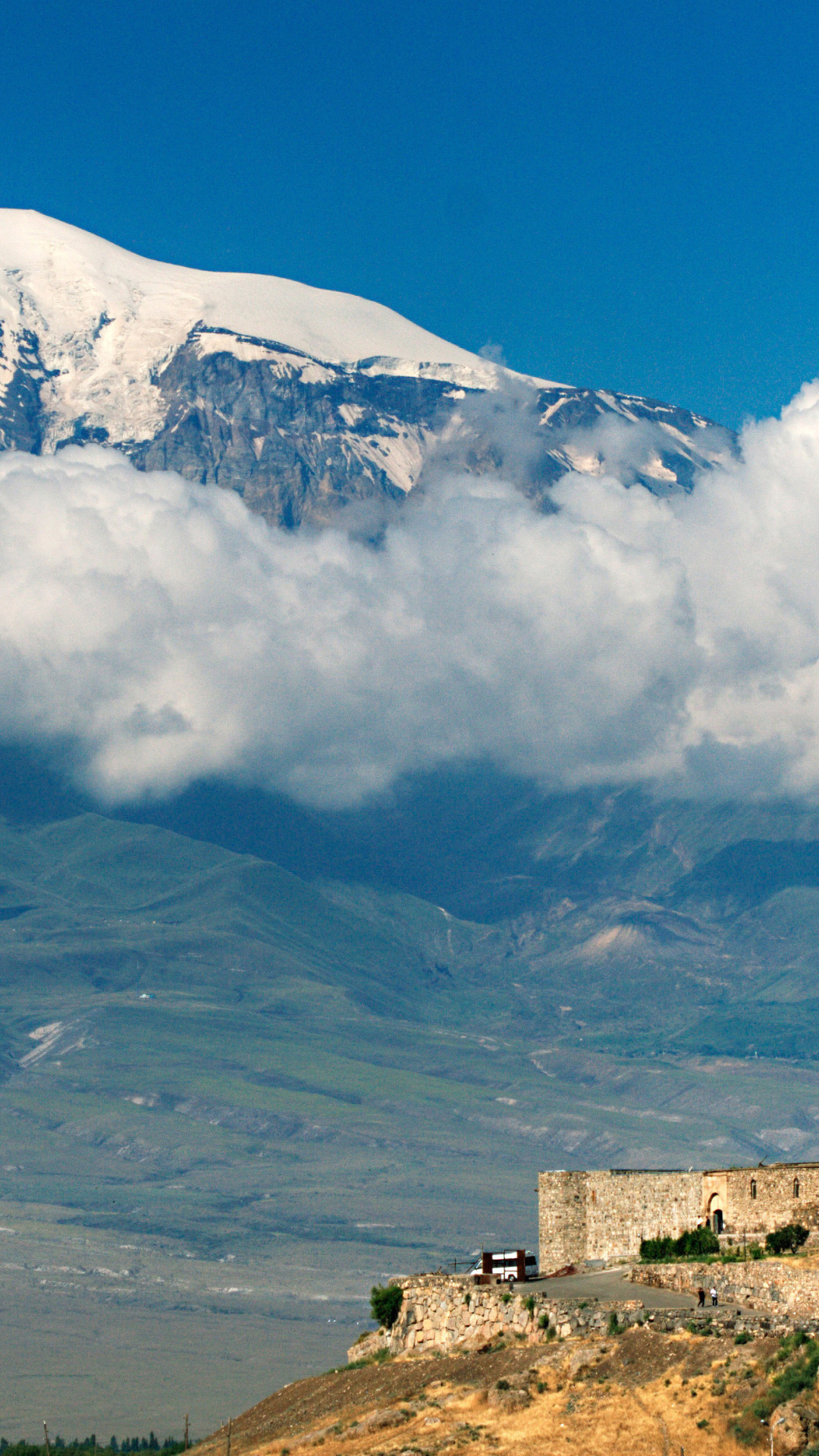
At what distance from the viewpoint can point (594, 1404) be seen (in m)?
44.9

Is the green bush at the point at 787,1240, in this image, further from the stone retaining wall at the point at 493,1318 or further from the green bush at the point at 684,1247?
the green bush at the point at 684,1247

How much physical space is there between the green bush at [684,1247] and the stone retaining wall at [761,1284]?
3.07m

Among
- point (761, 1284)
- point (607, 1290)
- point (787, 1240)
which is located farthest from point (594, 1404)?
point (787, 1240)

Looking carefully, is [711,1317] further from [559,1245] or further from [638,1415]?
[559,1245]

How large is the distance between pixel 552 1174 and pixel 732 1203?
309 inches

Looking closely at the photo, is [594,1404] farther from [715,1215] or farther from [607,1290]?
[715,1215]

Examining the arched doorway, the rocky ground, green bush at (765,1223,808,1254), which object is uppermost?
the arched doorway

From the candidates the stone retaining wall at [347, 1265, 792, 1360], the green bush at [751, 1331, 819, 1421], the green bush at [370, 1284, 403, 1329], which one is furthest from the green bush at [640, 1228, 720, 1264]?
the green bush at [751, 1331, 819, 1421]

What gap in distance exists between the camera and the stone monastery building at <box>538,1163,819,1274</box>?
176 feet

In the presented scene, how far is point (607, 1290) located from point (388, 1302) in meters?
8.42

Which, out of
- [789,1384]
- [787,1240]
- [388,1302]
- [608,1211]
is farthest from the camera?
[608,1211]

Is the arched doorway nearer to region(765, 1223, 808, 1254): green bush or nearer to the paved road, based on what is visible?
the paved road

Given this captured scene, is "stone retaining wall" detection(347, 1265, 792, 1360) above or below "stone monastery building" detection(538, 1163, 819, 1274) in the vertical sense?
below

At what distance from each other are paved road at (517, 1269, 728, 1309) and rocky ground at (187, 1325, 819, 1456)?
1968mm
